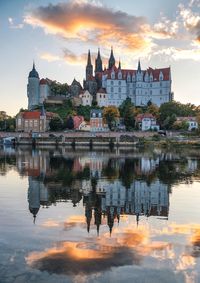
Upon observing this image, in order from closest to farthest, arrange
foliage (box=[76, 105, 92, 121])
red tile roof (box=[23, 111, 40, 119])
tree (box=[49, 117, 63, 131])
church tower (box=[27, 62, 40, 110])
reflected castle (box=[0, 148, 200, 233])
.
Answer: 1. reflected castle (box=[0, 148, 200, 233])
2. tree (box=[49, 117, 63, 131])
3. red tile roof (box=[23, 111, 40, 119])
4. foliage (box=[76, 105, 92, 121])
5. church tower (box=[27, 62, 40, 110])

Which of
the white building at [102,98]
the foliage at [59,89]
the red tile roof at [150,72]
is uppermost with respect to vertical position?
the red tile roof at [150,72]

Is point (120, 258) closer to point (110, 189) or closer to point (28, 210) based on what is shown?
point (28, 210)

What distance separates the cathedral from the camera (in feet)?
457

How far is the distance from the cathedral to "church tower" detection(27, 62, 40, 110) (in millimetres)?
Result: 20088

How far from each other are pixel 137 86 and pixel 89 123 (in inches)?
1105

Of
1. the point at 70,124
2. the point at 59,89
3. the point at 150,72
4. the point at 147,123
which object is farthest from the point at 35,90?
the point at 147,123

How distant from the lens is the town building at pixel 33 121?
117 m

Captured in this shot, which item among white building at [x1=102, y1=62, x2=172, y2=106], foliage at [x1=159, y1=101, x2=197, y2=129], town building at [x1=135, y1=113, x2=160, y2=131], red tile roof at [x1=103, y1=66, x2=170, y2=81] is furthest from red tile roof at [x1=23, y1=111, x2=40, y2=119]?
foliage at [x1=159, y1=101, x2=197, y2=129]

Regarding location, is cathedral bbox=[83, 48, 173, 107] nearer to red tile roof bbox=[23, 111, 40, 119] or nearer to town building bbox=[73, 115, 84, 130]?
town building bbox=[73, 115, 84, 130]

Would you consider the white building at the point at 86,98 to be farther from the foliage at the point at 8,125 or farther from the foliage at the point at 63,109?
the foliage at the point at 8,125

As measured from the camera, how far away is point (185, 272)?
10.4m

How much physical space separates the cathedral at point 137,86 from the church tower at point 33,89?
20088 millimetres

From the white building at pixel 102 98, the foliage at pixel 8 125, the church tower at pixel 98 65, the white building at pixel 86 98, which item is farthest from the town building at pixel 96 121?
the church tower at pixel 98 65

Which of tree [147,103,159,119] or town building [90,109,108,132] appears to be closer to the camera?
town building [90,109,108,132]
